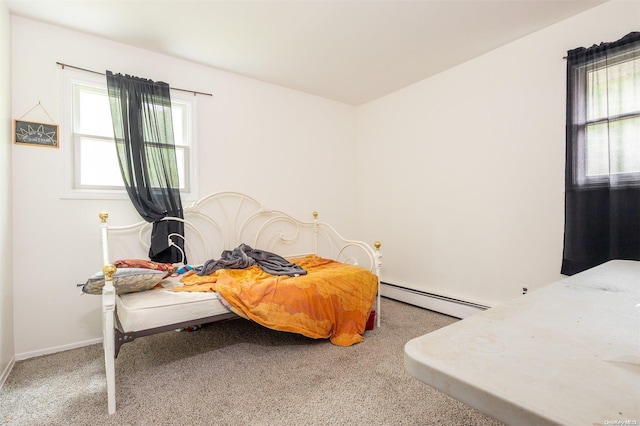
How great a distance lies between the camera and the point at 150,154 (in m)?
2.49

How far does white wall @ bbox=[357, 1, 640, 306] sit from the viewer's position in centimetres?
225

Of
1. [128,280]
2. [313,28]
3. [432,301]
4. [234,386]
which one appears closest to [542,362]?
[234,386]

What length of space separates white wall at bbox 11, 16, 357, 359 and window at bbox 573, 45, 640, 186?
2470mm

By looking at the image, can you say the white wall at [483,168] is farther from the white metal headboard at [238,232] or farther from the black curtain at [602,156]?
the white metal headboard at [238,232]

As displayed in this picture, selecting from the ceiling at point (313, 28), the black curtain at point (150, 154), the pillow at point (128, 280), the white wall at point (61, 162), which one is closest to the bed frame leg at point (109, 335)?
the pillow at point (128, 280)

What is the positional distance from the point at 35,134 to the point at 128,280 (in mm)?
1344

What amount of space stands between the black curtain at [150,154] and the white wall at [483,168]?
2260 mm

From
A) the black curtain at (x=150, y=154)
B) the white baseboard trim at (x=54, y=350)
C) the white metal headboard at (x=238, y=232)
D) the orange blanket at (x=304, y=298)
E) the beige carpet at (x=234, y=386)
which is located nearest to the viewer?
the beige carpet at (x=234, y=386)

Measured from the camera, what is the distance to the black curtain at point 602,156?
6.13ft

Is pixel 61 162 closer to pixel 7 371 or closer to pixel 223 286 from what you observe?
pixel 7 371

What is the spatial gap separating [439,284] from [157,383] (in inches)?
98.2

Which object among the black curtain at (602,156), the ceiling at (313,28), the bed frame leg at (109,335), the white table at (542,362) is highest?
the ceiling at (313,28)

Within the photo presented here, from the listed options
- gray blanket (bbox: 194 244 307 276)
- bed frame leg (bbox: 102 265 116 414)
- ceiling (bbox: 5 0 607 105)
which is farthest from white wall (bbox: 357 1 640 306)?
bed frame leg (bbox: 102 265 116 414)

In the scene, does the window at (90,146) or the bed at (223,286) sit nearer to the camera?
the bed at (223,286)
